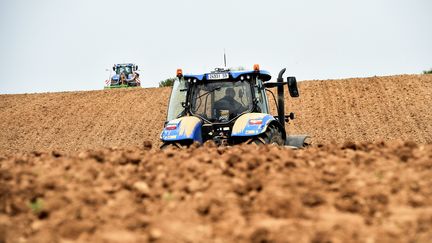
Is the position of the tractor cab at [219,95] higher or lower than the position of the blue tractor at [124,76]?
lower

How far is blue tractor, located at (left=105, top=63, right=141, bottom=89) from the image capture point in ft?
131

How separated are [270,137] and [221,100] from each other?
110 cm

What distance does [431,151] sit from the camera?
21.2 ft

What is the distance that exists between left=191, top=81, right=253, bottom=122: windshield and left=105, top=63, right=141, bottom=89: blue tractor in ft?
99.1

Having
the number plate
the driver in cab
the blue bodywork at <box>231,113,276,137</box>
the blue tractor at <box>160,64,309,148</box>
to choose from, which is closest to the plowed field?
the blue bodywork at <box>231,113,276,137</box>

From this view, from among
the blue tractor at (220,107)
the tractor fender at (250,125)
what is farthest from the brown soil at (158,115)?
the tractor fender at (250,125)

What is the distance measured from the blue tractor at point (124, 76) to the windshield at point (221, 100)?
30196 millimetres

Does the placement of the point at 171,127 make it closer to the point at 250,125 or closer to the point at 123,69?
the point at 250,125

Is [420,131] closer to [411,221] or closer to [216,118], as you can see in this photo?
[216,118]

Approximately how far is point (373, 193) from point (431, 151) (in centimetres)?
188

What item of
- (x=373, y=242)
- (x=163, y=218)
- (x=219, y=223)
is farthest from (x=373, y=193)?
(x=163, y=218)

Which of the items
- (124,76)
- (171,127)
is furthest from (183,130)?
(124,76)

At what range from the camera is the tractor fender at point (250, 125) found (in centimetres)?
894

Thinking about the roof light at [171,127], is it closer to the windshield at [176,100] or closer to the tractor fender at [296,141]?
the windshield at [176,100]
